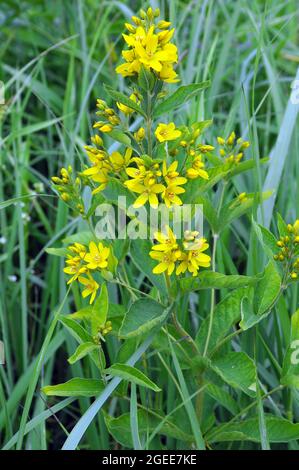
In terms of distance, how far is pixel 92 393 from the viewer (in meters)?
1.06

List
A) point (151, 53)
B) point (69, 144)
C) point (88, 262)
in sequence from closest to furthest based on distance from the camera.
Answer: point (151, 53)
point (88, 262)
point (69, 144)

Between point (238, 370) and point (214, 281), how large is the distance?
144 millimetres

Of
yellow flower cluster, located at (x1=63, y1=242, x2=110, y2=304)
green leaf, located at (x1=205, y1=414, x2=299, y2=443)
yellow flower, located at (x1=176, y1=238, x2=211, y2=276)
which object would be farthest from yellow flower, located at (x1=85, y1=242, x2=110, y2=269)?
green leaf, located at (x1=205, y1=414, x2=299, y2=443)

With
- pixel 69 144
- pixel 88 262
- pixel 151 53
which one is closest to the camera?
pixel 151 53

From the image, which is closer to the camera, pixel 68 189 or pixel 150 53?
pixel 150 53

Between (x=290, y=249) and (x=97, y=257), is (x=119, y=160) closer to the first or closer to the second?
(x=97, y=257)

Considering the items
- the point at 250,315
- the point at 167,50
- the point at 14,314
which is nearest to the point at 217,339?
the point at 250,315

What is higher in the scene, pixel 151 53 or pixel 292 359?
pixel 151 53

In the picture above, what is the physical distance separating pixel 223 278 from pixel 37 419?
0.40 metres

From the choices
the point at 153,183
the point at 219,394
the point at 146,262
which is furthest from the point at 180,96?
the point at 219,394

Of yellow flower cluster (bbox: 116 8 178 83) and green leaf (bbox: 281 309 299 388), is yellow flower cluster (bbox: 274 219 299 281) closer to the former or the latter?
green leaf (bbox: 281 309 299 388)

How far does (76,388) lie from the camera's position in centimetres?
106

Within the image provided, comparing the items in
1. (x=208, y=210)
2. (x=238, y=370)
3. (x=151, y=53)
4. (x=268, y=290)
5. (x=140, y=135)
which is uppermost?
(x=151, y=53)

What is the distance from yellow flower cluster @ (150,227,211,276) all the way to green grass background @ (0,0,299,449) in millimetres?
178
